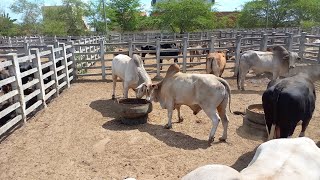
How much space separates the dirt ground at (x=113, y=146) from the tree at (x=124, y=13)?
122ft

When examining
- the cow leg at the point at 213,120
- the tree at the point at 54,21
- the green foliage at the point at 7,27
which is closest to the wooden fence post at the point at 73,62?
the cow leg at the point at 213,120

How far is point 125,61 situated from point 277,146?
595 cm

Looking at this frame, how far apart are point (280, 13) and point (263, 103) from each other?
143 feet

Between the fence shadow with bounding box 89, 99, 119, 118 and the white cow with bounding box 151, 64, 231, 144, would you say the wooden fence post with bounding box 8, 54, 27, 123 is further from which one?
the white cow with bounding box 151, 64, 231, 144

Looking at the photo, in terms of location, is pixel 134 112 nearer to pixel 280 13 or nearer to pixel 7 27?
pixel 280 13

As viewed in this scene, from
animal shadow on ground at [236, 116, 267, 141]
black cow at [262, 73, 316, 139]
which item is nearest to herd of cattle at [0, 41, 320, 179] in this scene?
black cow at [262, 73, 316, 139]

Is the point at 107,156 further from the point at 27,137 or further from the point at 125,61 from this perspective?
the point at 125,61

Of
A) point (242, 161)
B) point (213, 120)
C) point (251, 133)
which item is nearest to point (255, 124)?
point (251, 133)

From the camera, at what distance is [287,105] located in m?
4.16

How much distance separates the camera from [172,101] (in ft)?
20.0

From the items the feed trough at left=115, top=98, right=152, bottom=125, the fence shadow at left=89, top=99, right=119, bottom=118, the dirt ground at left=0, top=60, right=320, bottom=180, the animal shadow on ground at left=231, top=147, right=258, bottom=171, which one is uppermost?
the feed trough at left=115, top=98, right=152, bottom=125

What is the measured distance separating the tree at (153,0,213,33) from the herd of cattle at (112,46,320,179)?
2837cm

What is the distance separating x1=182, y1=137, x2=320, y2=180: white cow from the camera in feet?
7.10

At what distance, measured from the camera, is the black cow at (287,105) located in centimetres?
418
